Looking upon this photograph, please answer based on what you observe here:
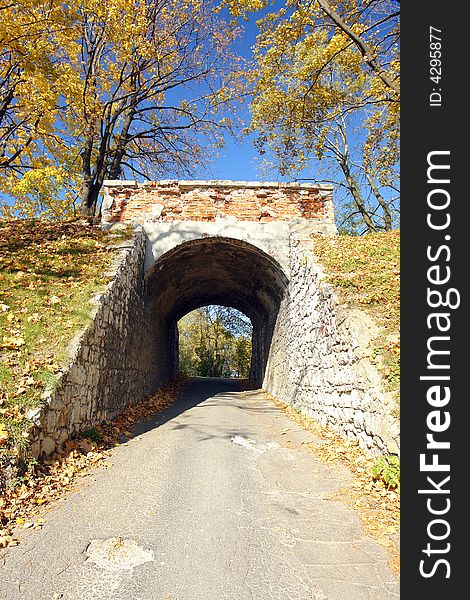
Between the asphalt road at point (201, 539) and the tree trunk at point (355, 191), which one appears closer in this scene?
the asphalt road at point (201, 539)

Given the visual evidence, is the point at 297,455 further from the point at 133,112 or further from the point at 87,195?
the point at 133,112

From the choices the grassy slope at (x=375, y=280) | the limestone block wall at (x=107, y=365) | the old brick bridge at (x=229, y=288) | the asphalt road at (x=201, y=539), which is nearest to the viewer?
the asphalt road at (x=201, y=539)

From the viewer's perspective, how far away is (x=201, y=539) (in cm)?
301

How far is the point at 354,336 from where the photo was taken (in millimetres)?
5531

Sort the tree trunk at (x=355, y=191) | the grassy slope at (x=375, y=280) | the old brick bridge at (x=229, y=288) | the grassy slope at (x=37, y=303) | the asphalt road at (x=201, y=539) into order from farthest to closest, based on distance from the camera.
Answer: the tree trunk at (x=355, y=191) → the old brick bridge at (x=229, y=288) → the grassy slope at (x=375, y=280) → the grassy slope at (x=37, y=303) → the asphalt road at (x=201, y=539)

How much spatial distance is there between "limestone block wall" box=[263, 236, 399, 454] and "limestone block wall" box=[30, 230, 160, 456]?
390 cm

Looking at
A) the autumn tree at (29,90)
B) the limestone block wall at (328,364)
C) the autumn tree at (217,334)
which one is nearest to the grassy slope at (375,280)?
the limestone block wall at (328,364)

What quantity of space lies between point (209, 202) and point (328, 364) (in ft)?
18.8

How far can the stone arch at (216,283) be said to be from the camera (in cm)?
1020

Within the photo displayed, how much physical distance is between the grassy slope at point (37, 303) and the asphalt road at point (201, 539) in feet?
4.10

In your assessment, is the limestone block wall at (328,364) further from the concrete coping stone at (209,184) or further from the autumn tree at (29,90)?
the autumn tree at (29,90)

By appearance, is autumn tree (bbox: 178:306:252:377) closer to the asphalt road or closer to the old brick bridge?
the old brick bridge

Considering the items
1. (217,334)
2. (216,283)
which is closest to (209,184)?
(216,283)

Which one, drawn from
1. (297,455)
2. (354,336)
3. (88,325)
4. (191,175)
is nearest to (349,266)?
(354,336)
